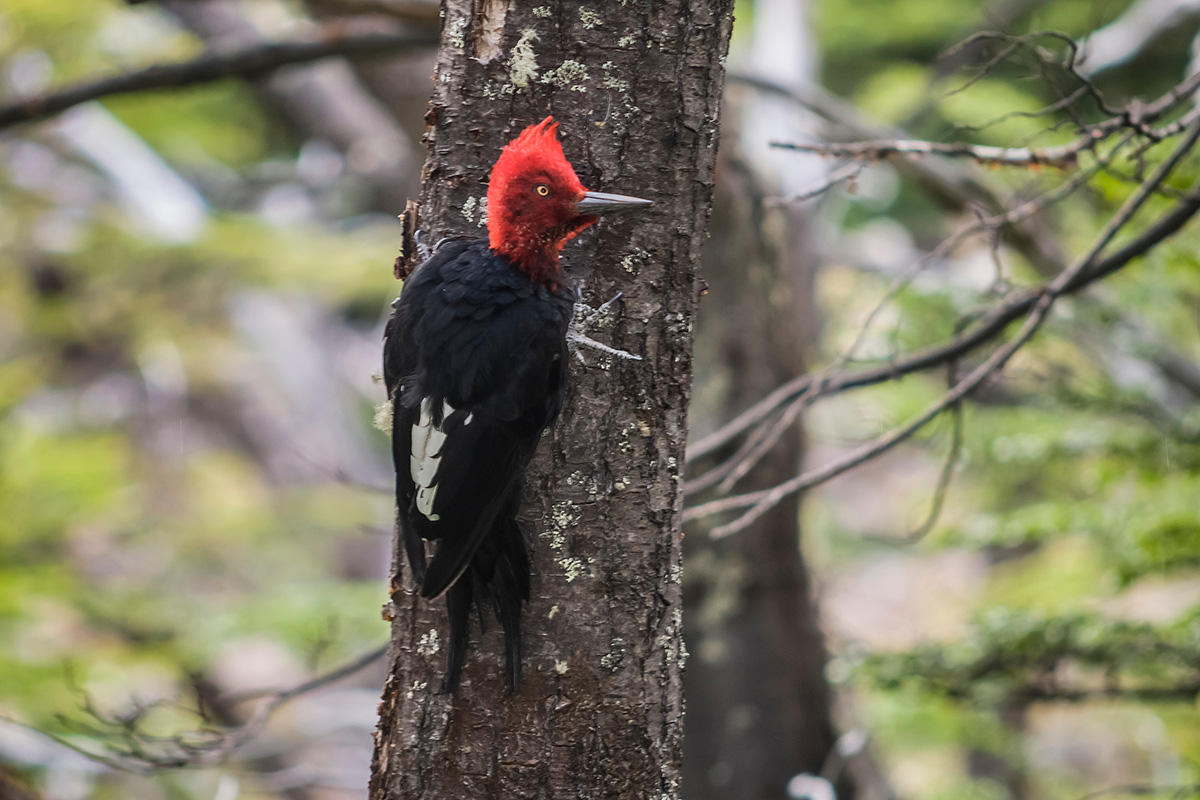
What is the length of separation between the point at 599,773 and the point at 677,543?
0.42 meters

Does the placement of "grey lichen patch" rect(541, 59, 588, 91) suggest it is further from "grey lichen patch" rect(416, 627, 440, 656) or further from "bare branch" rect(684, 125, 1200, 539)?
"bare branch" rect(684, 125, 1200, 539)

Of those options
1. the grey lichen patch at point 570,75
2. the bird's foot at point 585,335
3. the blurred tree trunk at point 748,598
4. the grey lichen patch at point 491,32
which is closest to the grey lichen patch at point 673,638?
the bird's foot at point 585,335

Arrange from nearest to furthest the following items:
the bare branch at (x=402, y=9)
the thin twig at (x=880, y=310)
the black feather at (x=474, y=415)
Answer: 1. the black feather at (x=474, y=415)
2. the thin twig at (x=880, y=310)
3. the bare branch at (x=402, y=9)

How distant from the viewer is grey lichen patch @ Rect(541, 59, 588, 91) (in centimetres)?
175

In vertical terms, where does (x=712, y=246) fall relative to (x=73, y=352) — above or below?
below

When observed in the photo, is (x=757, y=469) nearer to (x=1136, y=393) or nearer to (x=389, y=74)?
(x=1136, y=393)

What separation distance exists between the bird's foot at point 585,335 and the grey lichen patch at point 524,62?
42 centimetres

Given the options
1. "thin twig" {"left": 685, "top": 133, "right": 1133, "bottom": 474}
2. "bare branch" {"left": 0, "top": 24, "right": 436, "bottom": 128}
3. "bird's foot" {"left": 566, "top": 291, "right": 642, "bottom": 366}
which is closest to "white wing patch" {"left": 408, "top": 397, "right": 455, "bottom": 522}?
"bird's foot" {"left": 566, "top": 291, "right": 642, "bottom": 366}

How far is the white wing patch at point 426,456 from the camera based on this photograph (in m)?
1.71

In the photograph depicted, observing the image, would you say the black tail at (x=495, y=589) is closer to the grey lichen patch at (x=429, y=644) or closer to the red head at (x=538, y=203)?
the grey lichen patch at (x=429, y=644)

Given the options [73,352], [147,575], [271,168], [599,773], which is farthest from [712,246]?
[73,352]

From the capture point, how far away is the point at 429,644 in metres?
1.74

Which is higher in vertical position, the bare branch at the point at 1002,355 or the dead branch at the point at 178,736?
the bare branch at the point at 1002,355

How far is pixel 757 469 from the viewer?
4281 millimetres
